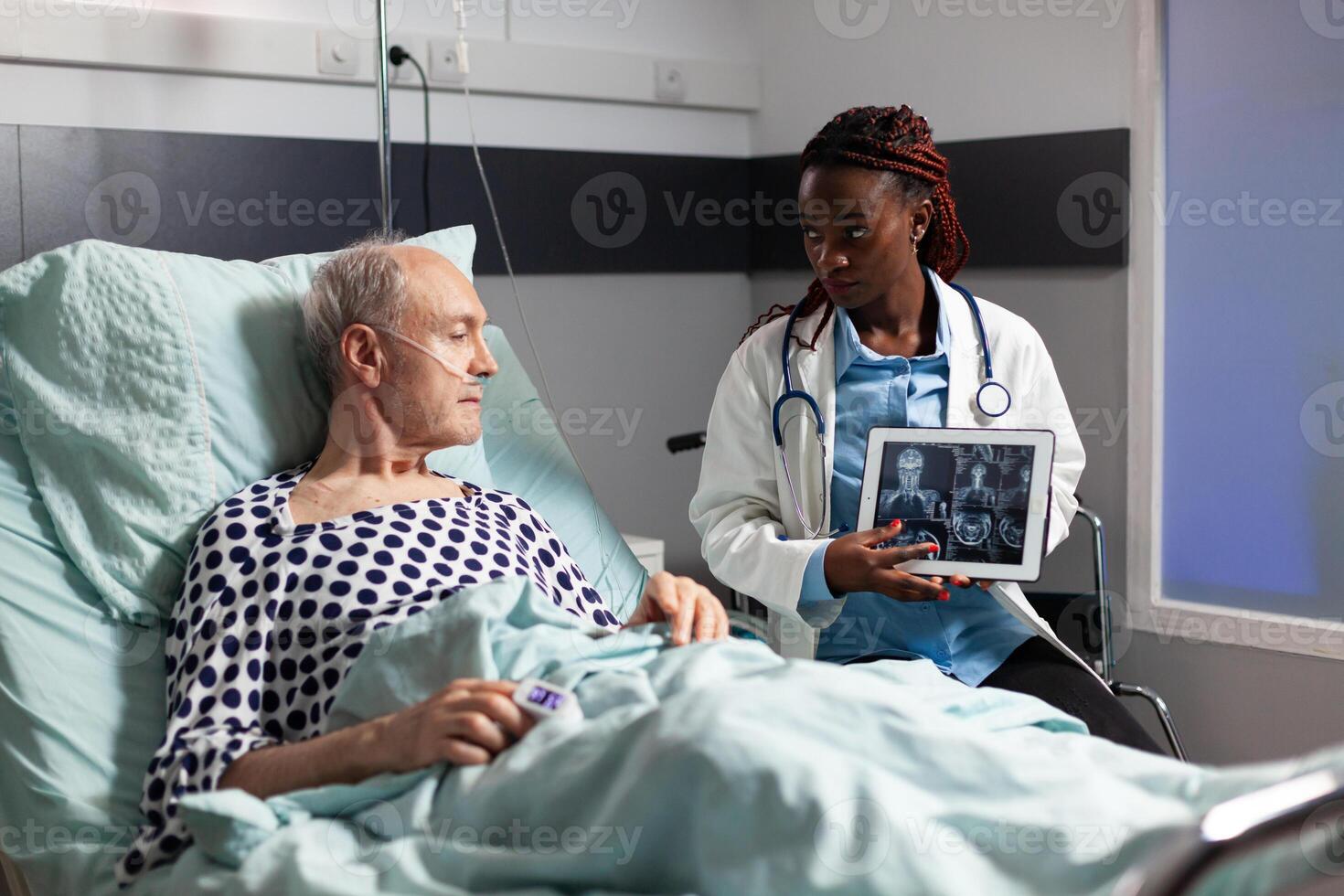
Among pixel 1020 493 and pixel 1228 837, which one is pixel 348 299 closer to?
pixel 1020 493

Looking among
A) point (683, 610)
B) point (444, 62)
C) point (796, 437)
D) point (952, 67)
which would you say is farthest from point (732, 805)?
point (952, 67)

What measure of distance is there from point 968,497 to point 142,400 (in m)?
1.10

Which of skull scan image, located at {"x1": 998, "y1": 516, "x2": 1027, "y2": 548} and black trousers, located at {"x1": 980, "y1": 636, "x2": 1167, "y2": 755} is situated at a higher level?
skull scan image, located at {"x1": 998, "y1": 516, "x2": 1027, "y2": 548}

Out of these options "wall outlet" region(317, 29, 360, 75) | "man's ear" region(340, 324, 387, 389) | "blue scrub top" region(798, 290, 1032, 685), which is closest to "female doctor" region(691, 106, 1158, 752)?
"blue scrub top" region(798, 290, 1032, 685)

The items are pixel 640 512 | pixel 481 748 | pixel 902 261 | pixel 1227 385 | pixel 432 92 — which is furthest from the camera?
pixel 640 512

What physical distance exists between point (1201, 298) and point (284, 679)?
6.67ft

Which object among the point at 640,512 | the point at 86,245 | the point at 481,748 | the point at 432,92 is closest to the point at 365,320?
the point at 86,245

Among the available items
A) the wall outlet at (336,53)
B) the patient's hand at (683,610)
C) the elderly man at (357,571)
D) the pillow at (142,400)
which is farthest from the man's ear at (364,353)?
the wall outlet at (336,53)

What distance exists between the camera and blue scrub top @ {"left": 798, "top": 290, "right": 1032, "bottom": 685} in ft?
5.98

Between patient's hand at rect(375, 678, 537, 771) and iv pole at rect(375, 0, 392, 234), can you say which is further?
iv pole at rect(375, 0, 392, 234)

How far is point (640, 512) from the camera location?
3.35 metres

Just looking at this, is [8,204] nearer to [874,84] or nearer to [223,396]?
[223,396]

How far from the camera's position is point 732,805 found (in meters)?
1.07

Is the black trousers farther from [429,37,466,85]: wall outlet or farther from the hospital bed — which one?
[429,37,466,85]: wall outlet
